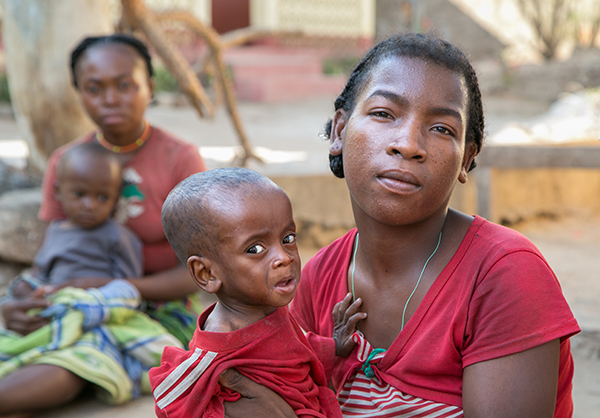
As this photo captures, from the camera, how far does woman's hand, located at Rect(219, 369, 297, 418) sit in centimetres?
140

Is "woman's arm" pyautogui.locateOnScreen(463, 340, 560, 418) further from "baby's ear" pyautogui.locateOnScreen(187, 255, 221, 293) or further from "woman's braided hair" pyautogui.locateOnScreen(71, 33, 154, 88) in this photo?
"woman's braided hair" pyautogui.locateOnScreen(71, 33, 154, 88)

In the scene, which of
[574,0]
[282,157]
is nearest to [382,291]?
[282,157]

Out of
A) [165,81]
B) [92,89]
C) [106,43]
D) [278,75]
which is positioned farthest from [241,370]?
[278,75]

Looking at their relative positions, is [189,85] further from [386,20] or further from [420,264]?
[386,20]

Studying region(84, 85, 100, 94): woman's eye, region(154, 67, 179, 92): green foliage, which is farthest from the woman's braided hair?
region(154, 67, 179, 92): green foliage

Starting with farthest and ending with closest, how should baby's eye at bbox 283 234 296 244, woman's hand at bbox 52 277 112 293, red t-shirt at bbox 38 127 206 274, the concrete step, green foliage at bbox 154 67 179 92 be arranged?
the concrete step, green foliage at bbox 154 67 179 92, red t-shirt at bbox 38 127 206 274, woman's hand at bbox 52 277 112 293, baby's eye at bbox 283 234 296 244

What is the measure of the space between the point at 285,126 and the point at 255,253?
973cm

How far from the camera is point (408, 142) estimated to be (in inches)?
54.7

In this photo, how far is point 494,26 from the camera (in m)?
18.2

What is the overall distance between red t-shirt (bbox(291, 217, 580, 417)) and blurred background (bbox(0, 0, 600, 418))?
595 millimetres

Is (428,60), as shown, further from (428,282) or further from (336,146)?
(428,282)

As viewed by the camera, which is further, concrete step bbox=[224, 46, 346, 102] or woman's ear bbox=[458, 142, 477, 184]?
concrete step bbox=[224, 46, 346, 102]

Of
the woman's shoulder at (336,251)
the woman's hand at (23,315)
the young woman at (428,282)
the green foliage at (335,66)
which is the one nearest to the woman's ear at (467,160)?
the young woman at (428,282)

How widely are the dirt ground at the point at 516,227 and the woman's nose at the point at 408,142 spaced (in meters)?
1.45
